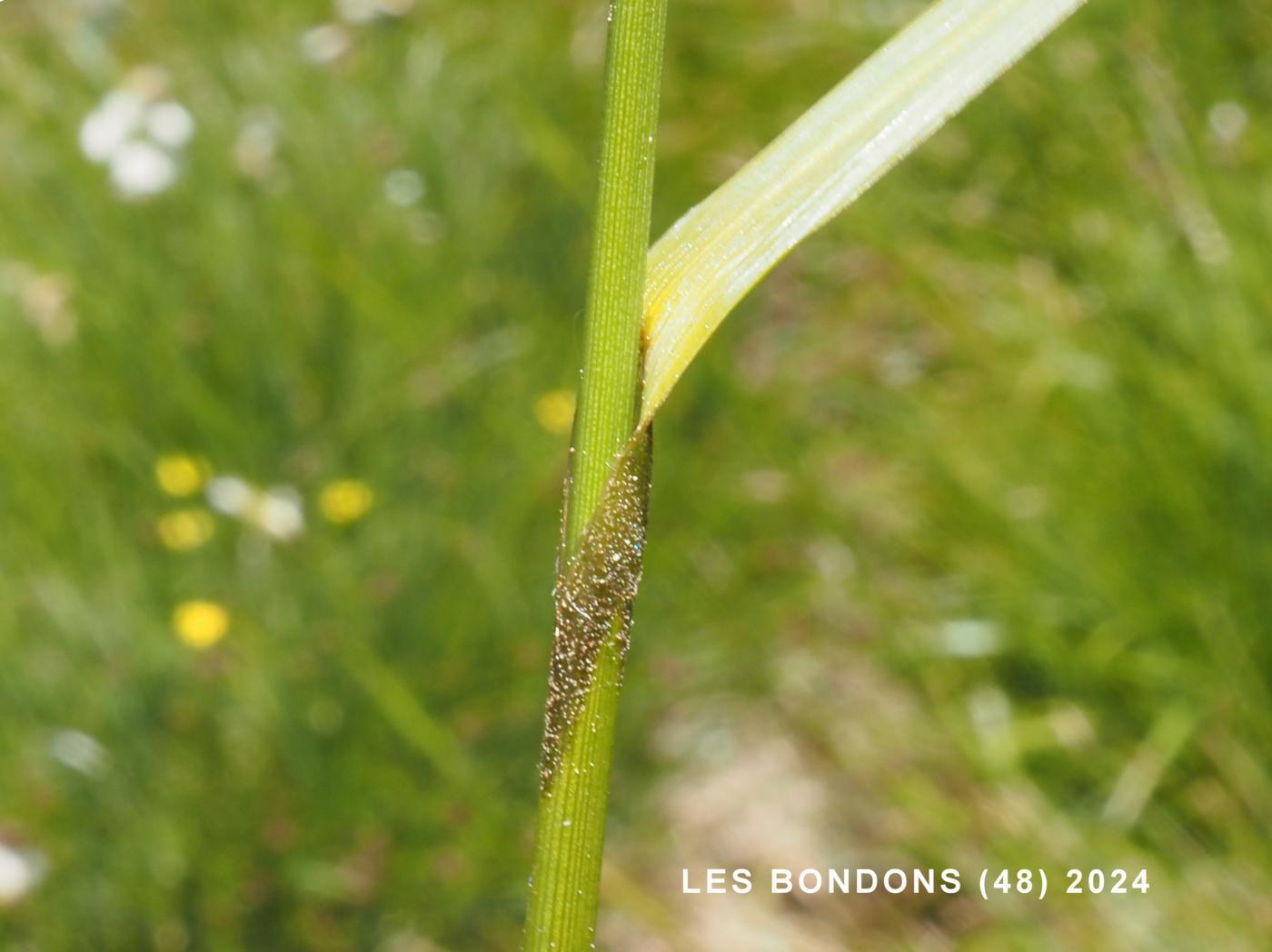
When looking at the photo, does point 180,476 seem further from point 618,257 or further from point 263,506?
point 618,257

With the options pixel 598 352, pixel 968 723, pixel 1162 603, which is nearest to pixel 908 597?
pixel 968 723

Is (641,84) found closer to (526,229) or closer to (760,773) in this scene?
(760,773)

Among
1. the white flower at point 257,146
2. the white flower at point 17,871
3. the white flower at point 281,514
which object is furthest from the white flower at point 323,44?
the white flower at point 17,871

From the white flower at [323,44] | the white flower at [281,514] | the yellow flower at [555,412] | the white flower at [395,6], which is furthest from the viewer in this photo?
the white flower at [395,6]

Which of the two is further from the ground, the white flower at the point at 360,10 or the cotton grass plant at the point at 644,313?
the white flower at the point at 360,10

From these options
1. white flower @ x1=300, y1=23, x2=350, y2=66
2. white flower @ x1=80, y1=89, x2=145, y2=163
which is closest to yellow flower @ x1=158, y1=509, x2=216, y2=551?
white flower @ x1=80, y1=89, x2=145, y2=163

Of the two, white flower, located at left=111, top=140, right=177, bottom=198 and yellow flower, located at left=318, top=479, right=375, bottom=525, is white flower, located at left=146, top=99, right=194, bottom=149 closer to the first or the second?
white flower, located at left=111, top=140, right=177, bottom=198

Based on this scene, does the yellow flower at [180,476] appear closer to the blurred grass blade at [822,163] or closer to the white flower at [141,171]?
the white flower at [141,171]

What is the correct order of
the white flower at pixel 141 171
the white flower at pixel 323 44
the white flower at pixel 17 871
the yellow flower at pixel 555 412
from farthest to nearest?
1. the white flower at pixel 323 44
2. the white flower at pixel 141 171
3. the yellow flower at pixel 555 412
4. the white flower at pixel 17 871

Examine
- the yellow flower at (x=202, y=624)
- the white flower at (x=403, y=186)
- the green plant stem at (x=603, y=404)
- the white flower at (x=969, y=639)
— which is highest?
the white flower at (x=403, y=186)
